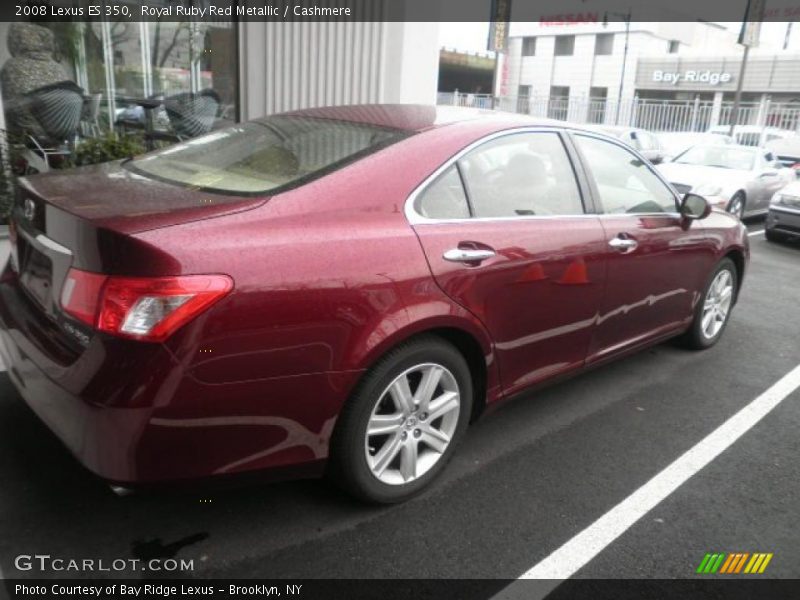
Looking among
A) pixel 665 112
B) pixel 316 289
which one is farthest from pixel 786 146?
pixel 316 289

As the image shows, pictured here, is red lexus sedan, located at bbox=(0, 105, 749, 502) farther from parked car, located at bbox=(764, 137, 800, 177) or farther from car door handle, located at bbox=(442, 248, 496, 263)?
parked car, located at bbox=(764, 137, 800, 177)

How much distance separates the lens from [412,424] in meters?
2.76

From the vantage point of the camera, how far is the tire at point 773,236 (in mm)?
9820

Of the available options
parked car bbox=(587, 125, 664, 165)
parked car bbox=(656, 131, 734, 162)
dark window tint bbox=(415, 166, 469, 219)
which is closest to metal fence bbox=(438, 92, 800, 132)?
parked car bbox=(656, 131, 734, 162)

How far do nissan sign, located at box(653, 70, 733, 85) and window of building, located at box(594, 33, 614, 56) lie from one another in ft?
16.2

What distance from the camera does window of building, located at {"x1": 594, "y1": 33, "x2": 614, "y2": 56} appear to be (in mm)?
50438

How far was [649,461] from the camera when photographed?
3.33 meters

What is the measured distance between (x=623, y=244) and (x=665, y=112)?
2957 centimetres

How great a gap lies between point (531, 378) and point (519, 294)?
20.2 inches

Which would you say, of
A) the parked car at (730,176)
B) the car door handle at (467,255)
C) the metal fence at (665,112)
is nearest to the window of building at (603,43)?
the metal fence at (665,112)

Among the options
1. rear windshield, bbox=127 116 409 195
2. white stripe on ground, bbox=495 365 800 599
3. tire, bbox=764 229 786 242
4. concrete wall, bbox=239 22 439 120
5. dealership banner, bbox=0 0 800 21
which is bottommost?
tire, bbox=764 229 786 242

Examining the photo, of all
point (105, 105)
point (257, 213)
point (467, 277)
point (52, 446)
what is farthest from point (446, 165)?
point (105, 105)

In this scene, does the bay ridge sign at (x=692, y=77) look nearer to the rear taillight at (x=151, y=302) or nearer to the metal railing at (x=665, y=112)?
the metal railing at (x=665, y=112)

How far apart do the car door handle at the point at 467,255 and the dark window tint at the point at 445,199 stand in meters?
0.16
